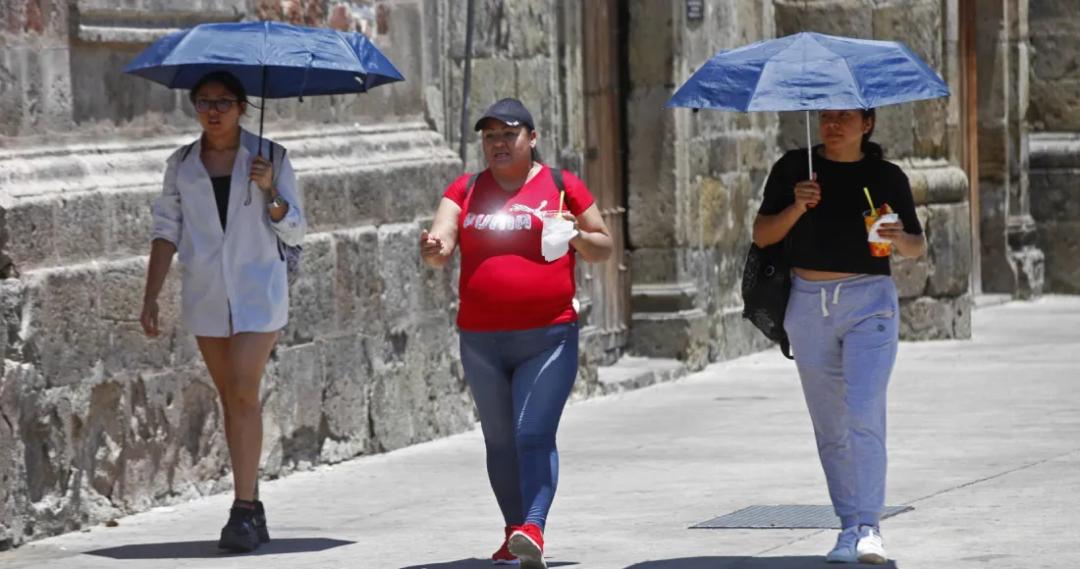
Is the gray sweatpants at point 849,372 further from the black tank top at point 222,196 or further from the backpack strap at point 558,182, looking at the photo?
the black tank top at point 222,196

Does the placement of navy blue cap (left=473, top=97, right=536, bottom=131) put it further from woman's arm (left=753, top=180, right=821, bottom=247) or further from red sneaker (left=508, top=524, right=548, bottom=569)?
red sneaker (left=508, top=524, right=548, bottom=569)

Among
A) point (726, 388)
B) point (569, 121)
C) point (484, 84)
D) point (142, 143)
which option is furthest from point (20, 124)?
point (726, 388)

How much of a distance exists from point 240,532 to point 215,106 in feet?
4.42

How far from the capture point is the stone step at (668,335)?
47.0 feet

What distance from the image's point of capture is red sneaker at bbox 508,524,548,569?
7090mm

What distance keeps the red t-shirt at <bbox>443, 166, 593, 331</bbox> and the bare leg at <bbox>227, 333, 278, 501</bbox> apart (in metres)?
0.85

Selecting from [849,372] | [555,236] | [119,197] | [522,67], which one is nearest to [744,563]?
[849,372]

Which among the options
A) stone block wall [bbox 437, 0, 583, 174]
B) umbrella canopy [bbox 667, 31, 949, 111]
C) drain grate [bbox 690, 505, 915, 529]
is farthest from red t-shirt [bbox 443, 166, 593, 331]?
stone block wall [bbox 437, 0, 583, 174]

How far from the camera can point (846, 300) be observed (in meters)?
7.27

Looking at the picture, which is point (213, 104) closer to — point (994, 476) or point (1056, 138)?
point (994, 476)

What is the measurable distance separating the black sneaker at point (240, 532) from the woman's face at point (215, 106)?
4.00ft

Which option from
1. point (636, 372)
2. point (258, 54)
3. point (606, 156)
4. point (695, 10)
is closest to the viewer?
point (258, 54)

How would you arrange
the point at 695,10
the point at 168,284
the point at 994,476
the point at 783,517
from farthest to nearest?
the point at 695,10, the point at 994,476, the point at 168,284, the point at 783,517

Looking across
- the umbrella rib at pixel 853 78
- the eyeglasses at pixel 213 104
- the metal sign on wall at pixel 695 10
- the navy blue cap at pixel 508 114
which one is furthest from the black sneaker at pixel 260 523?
the metal sign on wall at pixel 695 10
